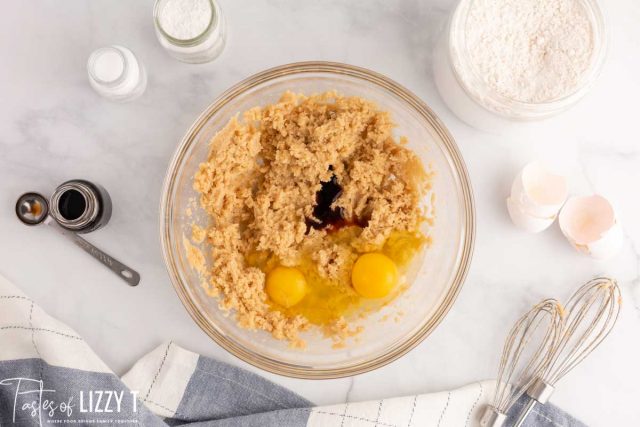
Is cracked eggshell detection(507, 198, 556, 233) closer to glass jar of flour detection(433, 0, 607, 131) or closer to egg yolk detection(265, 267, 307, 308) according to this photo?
glass jar of flour detection(433, 0, 607, 131)

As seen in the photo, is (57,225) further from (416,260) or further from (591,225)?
(591,225)

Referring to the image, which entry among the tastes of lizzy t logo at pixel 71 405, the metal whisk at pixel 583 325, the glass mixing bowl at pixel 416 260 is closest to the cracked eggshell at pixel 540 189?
the glass mixing bowl at pixel 416 260

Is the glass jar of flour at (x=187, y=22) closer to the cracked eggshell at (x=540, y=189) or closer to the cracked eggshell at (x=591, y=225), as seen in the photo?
the cracked eggshell at (x=540, y=189)

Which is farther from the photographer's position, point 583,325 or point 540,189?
point 583,325

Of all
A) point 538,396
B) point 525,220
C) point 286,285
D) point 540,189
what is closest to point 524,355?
point 538,396

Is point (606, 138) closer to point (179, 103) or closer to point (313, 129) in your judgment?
point (313, 129)
